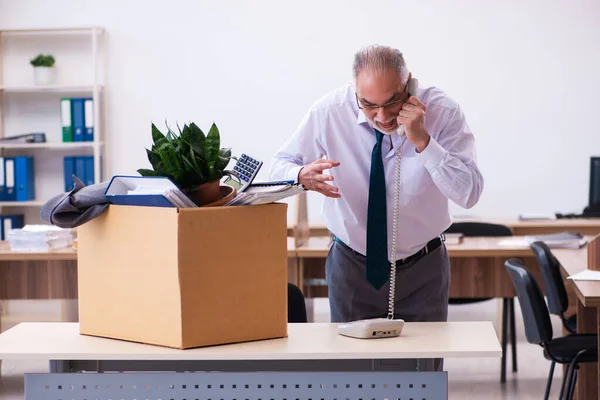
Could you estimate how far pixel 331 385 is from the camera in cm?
188

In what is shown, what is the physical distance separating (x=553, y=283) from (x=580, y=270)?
15 centimetres

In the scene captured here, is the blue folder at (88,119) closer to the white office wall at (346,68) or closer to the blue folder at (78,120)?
the blue folder at (78,120)

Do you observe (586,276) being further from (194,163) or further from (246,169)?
(194,163)

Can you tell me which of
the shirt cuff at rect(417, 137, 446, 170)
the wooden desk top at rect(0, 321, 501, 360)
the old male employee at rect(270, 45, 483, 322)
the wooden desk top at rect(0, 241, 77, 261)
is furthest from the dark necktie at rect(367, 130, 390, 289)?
the wooden desk top at rect(0, 241, 77, 261)

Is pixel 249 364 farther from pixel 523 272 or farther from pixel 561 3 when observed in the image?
pixel 561 3

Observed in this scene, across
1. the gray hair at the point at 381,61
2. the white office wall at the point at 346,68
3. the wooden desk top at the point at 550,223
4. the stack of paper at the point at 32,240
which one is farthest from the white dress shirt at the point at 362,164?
the white office wall at the point at 346,68

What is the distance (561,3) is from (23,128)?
4.31 metres

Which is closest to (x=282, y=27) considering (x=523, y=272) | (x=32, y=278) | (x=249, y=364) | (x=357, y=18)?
(x=357, y=18)

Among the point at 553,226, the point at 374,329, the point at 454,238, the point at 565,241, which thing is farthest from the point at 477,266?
the point at 374,329

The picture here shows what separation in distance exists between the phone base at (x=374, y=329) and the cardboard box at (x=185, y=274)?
161 millimetres

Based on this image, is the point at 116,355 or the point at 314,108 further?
the point at 314,108

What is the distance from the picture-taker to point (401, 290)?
249 centimetres

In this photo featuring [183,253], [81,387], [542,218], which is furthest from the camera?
[542,218]

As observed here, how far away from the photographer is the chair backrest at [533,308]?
327 centimetres
